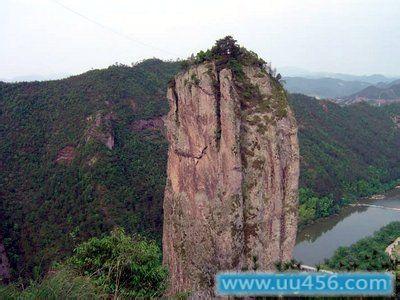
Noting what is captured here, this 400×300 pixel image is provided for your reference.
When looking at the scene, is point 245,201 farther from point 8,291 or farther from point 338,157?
point 338,157

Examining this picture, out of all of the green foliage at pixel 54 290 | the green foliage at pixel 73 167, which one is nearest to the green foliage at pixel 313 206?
the green foliage at pixel 73 167

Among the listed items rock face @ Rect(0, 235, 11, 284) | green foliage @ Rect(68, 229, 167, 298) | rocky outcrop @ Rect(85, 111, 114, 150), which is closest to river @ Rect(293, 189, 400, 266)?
rocky outcrop @ Rect(85, 111, 114, 150)

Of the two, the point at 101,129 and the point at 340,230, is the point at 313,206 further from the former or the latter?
the point at 101,129

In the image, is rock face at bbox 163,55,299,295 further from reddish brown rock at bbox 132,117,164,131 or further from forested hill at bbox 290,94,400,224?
forested hill at bbox 290,94,400,224

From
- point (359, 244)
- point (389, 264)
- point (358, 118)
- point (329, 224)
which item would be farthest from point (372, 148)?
point (389, 264)

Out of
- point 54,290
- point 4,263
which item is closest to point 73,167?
point 4,263

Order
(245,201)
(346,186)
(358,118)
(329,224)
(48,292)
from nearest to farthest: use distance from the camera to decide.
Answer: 1. (48,292)
2. (245,201)
3. (329,224)
4. (346,186)
5. (358,118)

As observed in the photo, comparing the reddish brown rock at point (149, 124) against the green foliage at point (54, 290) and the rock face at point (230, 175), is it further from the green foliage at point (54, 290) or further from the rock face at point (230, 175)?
the green foliage at point (54, 290)

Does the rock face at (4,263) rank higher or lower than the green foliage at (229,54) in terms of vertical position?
lower
